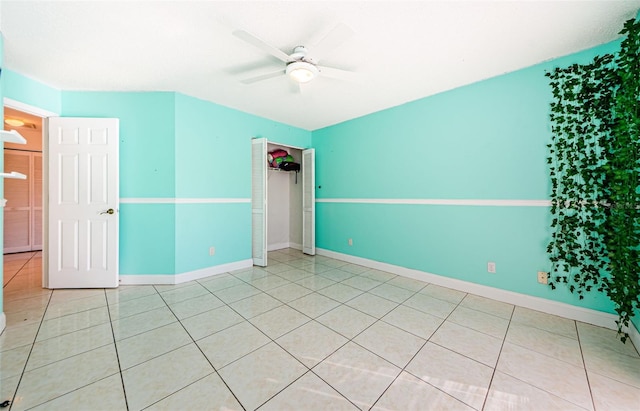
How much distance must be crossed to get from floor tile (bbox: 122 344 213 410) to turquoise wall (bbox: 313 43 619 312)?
2810 millimetres

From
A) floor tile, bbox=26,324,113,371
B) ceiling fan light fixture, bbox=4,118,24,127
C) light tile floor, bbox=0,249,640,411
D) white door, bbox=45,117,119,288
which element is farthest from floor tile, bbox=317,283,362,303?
ceiling fan light fixture, bbox=4,118,24,127

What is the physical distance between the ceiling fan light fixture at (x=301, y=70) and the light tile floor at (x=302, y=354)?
234 cm

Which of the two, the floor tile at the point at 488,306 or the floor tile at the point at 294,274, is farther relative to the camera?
the floor tile at the point at 294,274

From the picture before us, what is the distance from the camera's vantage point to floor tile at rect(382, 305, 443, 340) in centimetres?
204

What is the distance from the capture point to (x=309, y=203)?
470 cm

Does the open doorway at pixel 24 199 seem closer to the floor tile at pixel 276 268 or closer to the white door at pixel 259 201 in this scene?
the white door at pixel 259 201

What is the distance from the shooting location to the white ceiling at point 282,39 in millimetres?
1723

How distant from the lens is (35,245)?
4.96 meters

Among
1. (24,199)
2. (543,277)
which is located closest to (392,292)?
(543,277)

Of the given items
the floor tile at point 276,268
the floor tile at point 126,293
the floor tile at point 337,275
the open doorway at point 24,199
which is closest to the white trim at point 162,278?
the floor tile at point 126,293

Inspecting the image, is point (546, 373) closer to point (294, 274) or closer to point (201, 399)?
point (201, 399)

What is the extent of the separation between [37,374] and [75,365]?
0.18 metres

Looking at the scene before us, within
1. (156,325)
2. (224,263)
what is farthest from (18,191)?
(156,325)

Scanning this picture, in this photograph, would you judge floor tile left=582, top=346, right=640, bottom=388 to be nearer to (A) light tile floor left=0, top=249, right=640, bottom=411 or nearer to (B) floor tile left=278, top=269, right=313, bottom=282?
(A) light tile floor left=0, top=249, right=640, bottom=411
